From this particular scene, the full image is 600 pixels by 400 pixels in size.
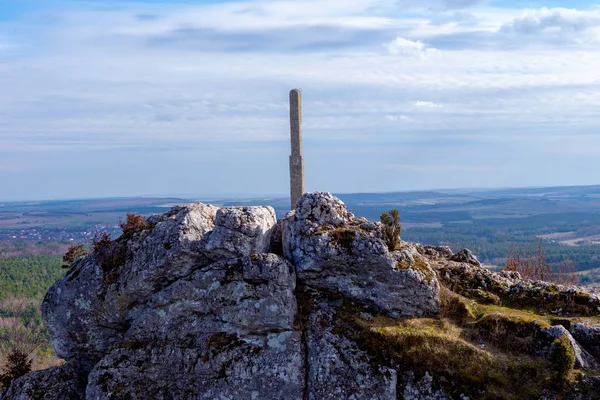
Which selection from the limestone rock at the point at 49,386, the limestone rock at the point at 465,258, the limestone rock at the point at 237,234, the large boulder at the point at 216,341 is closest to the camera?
the large boulder at the point at 216,341

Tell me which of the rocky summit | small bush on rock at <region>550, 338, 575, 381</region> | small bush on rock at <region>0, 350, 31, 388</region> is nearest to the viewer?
small bush on rock at <region>550, 338, 575, 381</region>

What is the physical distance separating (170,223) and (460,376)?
13748 millimetres

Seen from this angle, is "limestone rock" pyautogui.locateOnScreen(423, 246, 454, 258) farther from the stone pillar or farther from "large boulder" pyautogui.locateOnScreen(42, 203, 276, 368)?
"large boulder" pyautogui.locateOnScreen(42, 203, 276, 368)

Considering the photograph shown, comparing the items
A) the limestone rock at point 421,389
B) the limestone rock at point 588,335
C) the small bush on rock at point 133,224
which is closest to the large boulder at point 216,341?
the small bush on rock at point 133,224

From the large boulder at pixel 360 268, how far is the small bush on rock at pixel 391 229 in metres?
0.30

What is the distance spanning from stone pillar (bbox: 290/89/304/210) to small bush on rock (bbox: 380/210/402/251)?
9251 mm

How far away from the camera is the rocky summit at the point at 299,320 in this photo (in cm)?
1859

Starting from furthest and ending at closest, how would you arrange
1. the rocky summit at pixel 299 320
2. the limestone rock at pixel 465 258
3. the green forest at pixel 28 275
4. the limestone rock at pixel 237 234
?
the green forest at pixel 28 275 < the limestone rock at pixel 465 258 < the limestone rock at pixel 237 234 < the rocky summit at pixel 299 320

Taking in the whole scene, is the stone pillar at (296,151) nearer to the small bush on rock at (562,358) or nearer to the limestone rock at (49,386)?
the limestone rock at (49,386)

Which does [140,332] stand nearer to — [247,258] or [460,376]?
[247,258]

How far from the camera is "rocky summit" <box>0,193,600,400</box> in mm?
18594

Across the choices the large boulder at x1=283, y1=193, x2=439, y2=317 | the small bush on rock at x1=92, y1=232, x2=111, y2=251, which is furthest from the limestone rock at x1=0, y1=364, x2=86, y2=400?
the large boulder at x1=283, y1=193, x2=439, y2=317

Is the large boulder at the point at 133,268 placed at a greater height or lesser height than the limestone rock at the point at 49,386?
greater

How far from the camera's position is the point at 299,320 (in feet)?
68.5
